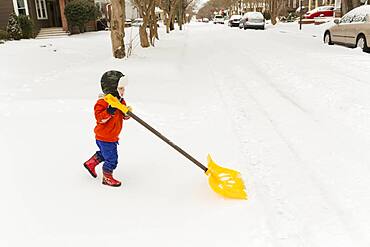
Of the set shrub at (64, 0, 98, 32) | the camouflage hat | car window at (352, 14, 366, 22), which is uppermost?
shrub at (64, 0, 98, 32)

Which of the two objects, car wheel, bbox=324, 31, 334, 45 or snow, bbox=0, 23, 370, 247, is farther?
car wheel, bbox=324, 31, 334, 45

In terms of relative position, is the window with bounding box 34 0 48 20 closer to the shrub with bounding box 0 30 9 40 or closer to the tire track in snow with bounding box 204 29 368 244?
the shrub with bounding box 0 30 9 40

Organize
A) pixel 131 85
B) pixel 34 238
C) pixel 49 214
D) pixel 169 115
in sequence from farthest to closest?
pixel 131 85
pixel 169 115
pixel 49 214
pixel 34 238

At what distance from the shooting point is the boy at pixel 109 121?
A: 3148 millimetres

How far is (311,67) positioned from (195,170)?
693cm

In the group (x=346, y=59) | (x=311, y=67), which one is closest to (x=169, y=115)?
(x=311, y=67)

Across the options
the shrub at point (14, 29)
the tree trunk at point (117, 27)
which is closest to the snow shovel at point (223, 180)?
the tree trunk at point (117, 27)

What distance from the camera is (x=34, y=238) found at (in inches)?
106

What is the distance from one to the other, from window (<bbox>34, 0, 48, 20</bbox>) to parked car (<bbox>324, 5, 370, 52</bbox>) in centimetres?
2028

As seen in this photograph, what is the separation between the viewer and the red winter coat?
315cm

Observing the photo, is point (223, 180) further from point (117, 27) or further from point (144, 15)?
point (144, 15)

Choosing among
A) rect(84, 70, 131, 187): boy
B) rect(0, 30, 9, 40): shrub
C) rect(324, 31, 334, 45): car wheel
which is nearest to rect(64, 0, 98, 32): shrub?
rect(0, 30, 9, 40): shrub

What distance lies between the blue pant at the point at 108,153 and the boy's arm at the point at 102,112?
0.78 feet

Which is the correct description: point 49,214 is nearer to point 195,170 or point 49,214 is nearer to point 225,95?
point 195,170
